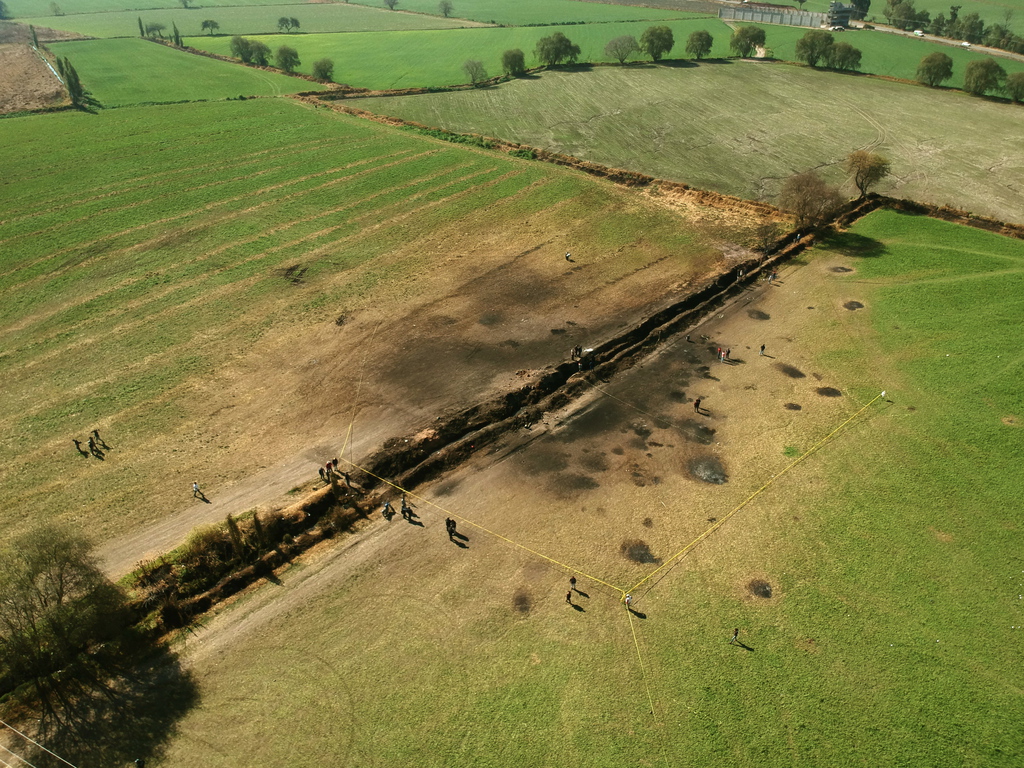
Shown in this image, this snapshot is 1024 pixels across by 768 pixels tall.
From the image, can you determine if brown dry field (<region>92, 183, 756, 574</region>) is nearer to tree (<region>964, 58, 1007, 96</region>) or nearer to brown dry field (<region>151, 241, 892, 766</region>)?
brown dry field (<region>151, 241, 892, 766</region>)

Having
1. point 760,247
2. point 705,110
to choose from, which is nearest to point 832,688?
point 760,247

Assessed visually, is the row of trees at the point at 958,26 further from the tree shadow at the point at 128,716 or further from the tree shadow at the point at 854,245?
the tree shadow at the point at 128,716

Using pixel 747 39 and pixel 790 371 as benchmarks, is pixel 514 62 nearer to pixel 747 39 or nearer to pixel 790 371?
pixel 747 39

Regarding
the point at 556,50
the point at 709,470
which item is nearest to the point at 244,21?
the point at 556,50

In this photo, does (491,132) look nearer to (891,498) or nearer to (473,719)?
(891,498)

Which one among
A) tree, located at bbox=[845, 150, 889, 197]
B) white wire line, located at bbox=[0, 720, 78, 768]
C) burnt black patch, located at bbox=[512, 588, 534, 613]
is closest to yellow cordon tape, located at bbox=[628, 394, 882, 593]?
burnt black patch, located at bbox=[512, 588, 534, 613]

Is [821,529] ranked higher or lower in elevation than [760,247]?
lower
